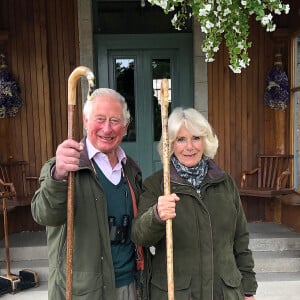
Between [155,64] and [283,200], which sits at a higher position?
[155,64]

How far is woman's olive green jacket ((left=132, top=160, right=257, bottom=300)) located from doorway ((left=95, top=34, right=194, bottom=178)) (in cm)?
287

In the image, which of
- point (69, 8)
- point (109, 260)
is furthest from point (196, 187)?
point (69, 8)

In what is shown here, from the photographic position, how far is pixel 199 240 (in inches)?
68.2

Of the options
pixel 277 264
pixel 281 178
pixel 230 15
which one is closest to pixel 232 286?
pixel 230 15

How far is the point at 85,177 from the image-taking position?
5.46 ft

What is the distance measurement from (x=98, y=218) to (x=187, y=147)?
502 mm

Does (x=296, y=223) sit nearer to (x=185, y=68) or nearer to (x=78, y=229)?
(x=185, y=68)

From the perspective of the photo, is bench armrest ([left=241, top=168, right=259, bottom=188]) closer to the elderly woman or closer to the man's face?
the elderly woman

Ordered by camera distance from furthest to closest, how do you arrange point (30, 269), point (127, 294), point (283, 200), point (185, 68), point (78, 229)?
point (185, 68)
point (283, 200)
point (30, 269)
point (127, 294)
point (78, 229)

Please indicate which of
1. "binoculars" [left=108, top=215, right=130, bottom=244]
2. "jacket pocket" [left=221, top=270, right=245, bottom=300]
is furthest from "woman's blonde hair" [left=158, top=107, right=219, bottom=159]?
"jacket pocket" [left=221, top=270, right=245, bottom=300]

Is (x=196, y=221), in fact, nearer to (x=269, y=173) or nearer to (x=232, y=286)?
(x=232, y=286)

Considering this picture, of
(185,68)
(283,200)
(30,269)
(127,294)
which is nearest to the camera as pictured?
(127,294)

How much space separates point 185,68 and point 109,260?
3356mm

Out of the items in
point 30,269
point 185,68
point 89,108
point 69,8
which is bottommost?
point 30,269
